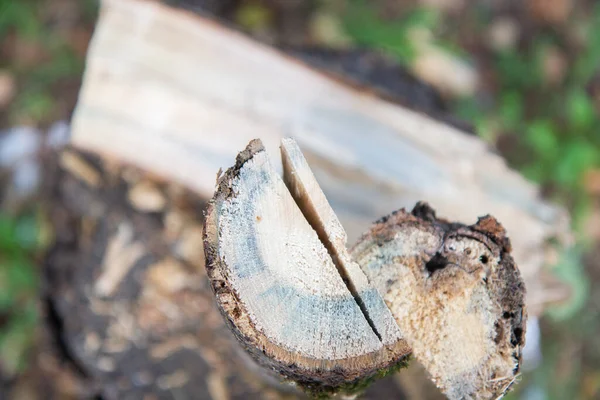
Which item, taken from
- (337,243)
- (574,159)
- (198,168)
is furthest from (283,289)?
(574,159)

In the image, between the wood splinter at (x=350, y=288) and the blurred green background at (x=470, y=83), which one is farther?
the blurred green background at (x=470, y=83)

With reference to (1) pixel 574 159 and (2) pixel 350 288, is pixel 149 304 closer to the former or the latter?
(2) pixel 350 288

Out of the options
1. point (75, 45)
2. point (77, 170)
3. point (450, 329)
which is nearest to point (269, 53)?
point (77, 170)

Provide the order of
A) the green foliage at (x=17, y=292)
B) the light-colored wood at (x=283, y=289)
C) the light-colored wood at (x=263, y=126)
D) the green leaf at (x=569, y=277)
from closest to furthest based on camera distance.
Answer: the light-colored wood at (x=283, y=289) → the light-colored wood at (x=263, y=126) → the green leaf at (x=569, y=277) → the green foliage at (x=17, y=292)

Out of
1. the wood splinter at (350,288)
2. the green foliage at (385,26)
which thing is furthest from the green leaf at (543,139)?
the wood splinter at (350,288)

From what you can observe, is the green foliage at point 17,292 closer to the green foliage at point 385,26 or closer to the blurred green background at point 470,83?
the blurred green background at point 470,83

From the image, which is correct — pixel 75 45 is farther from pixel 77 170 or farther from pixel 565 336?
pixel 565 336

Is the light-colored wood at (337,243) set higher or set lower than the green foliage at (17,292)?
higher
